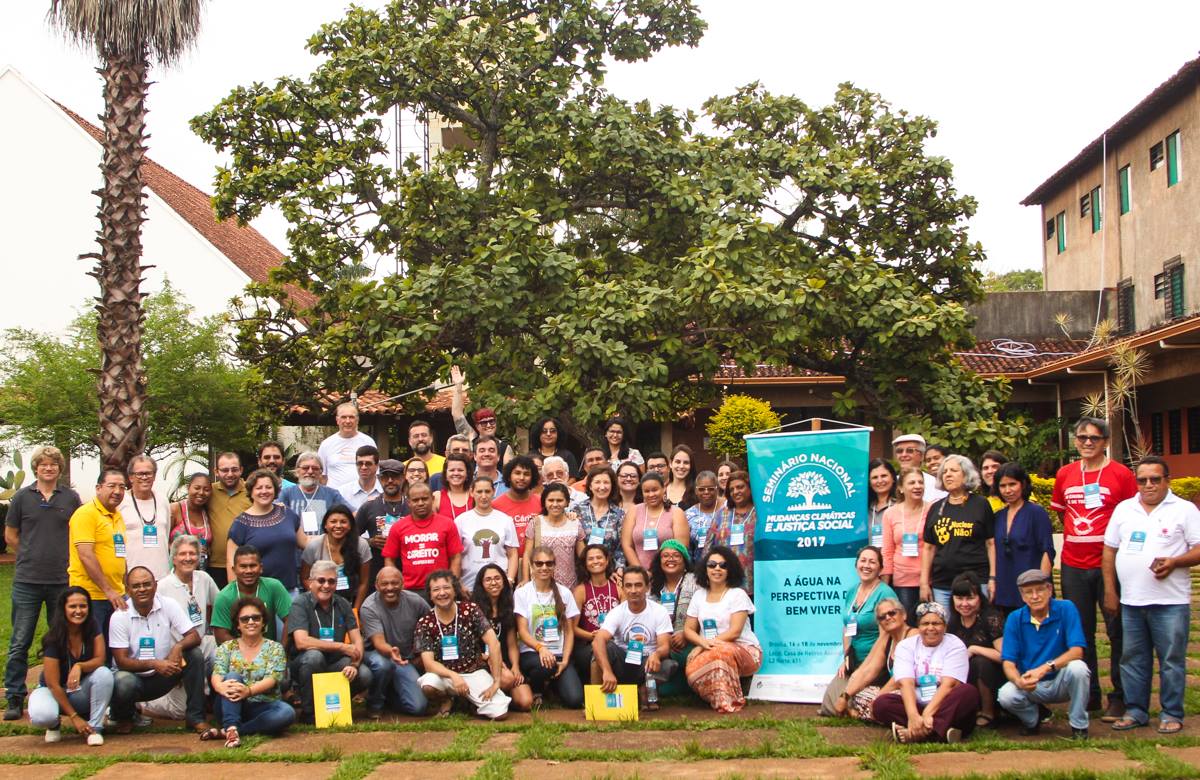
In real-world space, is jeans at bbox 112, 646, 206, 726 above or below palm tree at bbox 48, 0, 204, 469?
below

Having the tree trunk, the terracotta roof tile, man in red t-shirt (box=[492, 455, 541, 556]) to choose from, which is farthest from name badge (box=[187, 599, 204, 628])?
the terracotta roof tile

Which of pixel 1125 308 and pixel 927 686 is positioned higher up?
pixel 1125 308

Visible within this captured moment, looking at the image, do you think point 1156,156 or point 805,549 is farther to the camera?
point 1156,156

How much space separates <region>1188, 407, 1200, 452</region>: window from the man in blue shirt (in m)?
16.6

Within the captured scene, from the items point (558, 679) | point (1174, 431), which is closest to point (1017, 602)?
point (558, 679)

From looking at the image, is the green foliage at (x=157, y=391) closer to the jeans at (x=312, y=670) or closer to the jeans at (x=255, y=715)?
the jeans at (x=312, y=670)

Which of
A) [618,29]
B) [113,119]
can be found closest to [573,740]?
[113,119]

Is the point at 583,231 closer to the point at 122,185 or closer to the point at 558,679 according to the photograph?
the point at 122,185

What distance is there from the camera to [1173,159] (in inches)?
957

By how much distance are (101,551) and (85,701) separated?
3.26ft

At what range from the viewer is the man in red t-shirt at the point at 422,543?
26.7 feet

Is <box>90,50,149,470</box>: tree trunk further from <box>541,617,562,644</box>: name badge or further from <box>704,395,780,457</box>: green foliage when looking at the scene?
<box>704,395,780,457</box>: green foliage

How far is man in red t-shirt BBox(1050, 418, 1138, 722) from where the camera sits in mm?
7102

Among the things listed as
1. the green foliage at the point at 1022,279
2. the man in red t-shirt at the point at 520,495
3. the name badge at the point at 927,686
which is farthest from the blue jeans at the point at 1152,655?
the green foliage at the point at 1022,279
